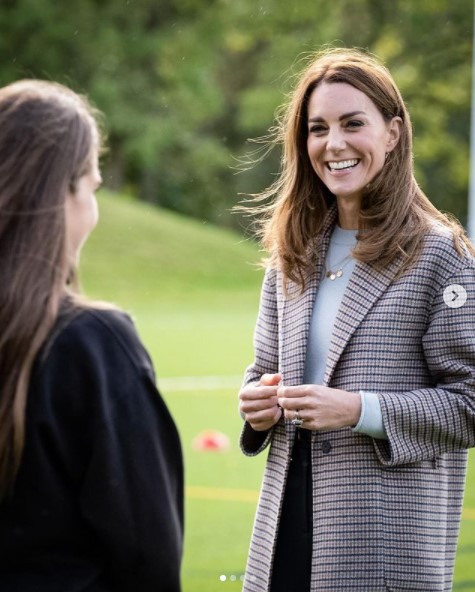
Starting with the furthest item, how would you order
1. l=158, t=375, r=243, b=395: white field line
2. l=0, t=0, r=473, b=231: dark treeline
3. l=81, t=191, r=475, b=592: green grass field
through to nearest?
1. l=0, t=0, r=473, b=231: dark treeline
2. l=158, t=375, r=243, b=395: white field line
3. l=81, t=191, r=475, b=592: green grass field

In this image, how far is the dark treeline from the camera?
42.4m

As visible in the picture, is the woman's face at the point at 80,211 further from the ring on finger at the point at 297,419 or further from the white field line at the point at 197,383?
the white field line at the point at 197,383

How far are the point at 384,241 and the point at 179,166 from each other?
4409cm

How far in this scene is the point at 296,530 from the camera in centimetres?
317

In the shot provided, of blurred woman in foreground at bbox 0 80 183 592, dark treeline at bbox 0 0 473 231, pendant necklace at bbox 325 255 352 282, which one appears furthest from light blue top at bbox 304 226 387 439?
dark treeline at bbox 0 0 473 231

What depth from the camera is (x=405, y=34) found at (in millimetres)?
43625

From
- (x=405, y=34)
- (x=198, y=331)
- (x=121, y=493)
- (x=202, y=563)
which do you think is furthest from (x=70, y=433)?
(x=405, y=34)

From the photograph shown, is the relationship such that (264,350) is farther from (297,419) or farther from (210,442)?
(210,442)

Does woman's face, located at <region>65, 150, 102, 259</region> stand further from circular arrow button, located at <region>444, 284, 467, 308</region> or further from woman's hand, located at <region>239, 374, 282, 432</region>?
circular arrow button, located at <region>444, 284, 467, 308</region>

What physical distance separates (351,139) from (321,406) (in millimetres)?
751

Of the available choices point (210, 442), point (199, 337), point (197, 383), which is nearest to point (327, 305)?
point (210, 442)

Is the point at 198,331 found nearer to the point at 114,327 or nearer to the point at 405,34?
the point at 114,327

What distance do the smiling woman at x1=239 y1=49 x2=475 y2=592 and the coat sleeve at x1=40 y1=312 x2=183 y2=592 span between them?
2.53 ft

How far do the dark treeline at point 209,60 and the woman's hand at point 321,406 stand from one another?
126 feet
